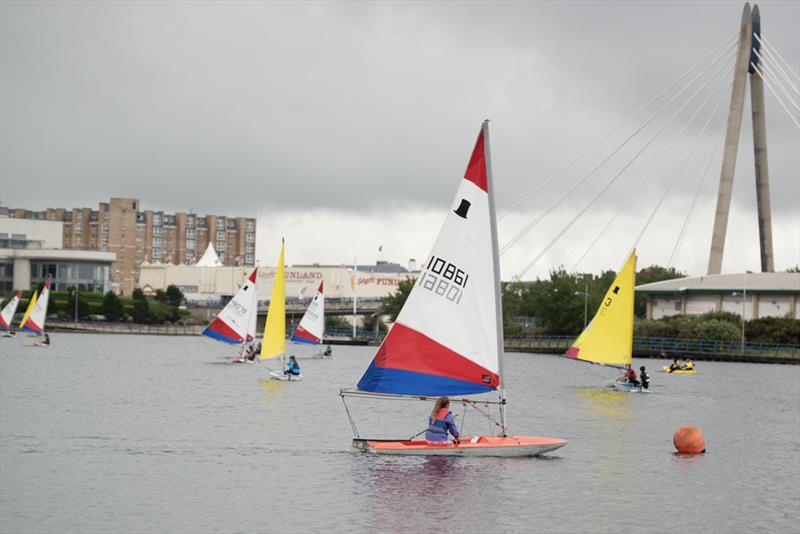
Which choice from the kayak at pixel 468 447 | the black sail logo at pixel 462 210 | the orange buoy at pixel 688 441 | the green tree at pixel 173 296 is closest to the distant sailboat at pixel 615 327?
the orange buoy at pixel 688 441

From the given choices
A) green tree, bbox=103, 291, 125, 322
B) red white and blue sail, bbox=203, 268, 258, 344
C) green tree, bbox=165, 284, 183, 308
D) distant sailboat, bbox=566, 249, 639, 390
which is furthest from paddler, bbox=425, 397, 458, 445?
green tree, bbox=165, 284, 183, 308

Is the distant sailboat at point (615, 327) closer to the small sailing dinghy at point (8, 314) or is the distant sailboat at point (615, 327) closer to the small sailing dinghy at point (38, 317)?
the small sailing dinghy at point (38, 317)

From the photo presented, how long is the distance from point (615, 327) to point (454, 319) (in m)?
31.2

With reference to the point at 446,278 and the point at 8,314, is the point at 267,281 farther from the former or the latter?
the point at 446,278

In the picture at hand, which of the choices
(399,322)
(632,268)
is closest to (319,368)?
(632,268)

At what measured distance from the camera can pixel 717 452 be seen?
35906 millimetres

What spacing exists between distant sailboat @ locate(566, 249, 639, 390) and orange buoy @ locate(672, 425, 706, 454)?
2063 centimetres

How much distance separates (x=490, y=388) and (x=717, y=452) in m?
12.5

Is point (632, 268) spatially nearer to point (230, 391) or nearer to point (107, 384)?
point (230, 391)

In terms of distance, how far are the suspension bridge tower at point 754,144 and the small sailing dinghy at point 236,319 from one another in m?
44.5

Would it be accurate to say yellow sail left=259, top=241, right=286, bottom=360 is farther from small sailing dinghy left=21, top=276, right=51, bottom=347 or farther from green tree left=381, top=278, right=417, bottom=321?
green tree left=381, top=278, right=417, bottom=321

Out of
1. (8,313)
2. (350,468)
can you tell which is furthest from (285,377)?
(8,313)

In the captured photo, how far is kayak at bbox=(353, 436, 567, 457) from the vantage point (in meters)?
27.7

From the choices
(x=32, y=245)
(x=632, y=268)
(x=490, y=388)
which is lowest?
(x=490, y=388)
